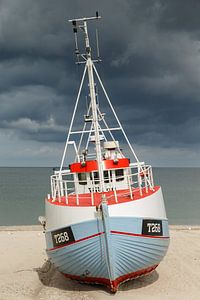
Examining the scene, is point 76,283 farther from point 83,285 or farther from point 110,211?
point 110,211

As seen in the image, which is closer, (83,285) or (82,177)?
(83,285)

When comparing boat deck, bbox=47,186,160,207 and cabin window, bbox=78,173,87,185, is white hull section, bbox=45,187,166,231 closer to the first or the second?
boat deck, bbox=47,186,160,207

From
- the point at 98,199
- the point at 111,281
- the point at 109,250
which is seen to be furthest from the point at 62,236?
the point at 111,281

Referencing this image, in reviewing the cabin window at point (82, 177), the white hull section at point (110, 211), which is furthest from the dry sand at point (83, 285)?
the cabin window at point (82, 177)

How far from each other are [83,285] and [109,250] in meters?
3.37

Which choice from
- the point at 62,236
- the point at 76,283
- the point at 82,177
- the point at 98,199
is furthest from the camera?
the point at 82,177

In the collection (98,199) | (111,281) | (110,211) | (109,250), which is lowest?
(111,281)

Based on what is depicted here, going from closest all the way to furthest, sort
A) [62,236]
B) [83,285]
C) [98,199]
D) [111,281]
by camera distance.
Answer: [111,281] → [62,236] → [98,199] → [83,285]

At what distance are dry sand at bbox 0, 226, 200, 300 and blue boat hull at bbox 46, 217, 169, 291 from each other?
1175mm

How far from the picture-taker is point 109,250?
461 inches

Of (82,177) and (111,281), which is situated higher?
(82,177)

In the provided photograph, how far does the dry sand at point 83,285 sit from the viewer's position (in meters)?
13.4

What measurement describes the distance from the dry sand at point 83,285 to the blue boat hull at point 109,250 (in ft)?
3.86

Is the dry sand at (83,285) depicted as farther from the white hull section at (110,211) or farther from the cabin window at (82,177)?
the cabin window at (82,177)
